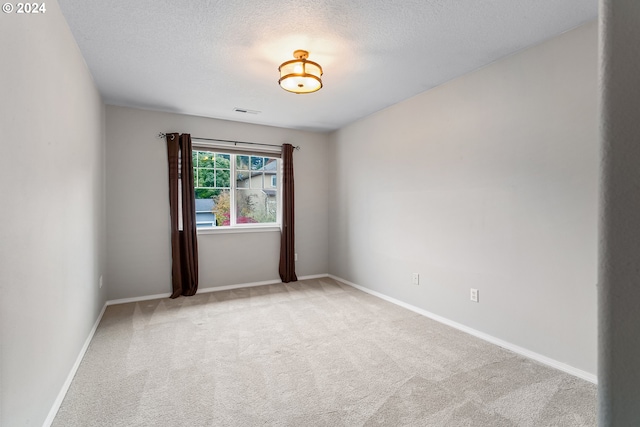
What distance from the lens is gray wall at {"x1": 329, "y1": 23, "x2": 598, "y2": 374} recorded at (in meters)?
2.13

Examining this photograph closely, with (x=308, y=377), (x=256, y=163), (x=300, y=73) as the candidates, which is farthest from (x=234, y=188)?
(x=308, y=377)

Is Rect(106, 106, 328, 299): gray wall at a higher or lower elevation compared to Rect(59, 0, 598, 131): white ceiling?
lower

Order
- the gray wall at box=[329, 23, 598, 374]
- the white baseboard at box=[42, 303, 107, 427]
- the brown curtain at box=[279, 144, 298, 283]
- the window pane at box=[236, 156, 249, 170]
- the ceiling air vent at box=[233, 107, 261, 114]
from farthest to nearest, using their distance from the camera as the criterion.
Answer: the brown curtain at box=[279, 144, 298, 283] → the window pane at box=[236, 156, 249, 170] → the ceiling air vent at box=[233, 107, 261, 114] → the gray wall at box=[329, 23, 598, 374] → the white baseboard at box=[42, 303, 107, 427]

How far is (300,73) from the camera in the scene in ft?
8.06

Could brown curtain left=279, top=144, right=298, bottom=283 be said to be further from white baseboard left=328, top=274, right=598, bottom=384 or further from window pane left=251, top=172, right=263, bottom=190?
white baseboard left=328, top=274, right=598, bottom=384

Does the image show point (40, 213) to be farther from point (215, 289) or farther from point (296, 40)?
point (215, 289)

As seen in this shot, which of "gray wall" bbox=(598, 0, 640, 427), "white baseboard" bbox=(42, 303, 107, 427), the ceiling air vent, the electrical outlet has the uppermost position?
the ceiling air vent

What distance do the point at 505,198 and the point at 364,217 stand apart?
6.47 ft

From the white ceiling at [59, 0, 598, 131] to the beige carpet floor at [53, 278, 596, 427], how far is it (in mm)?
2407

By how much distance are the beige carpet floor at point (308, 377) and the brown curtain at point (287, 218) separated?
1396 mm

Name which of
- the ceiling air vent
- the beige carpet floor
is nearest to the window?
the ceiling air vent

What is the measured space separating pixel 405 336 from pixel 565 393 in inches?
45.1

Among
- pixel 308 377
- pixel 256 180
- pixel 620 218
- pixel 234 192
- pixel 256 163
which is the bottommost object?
pixel 308 377

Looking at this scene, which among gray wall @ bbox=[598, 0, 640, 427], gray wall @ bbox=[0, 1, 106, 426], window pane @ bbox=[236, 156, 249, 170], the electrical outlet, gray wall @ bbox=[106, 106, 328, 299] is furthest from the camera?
window pane @ bbox=[236, 156, 249, 170]
